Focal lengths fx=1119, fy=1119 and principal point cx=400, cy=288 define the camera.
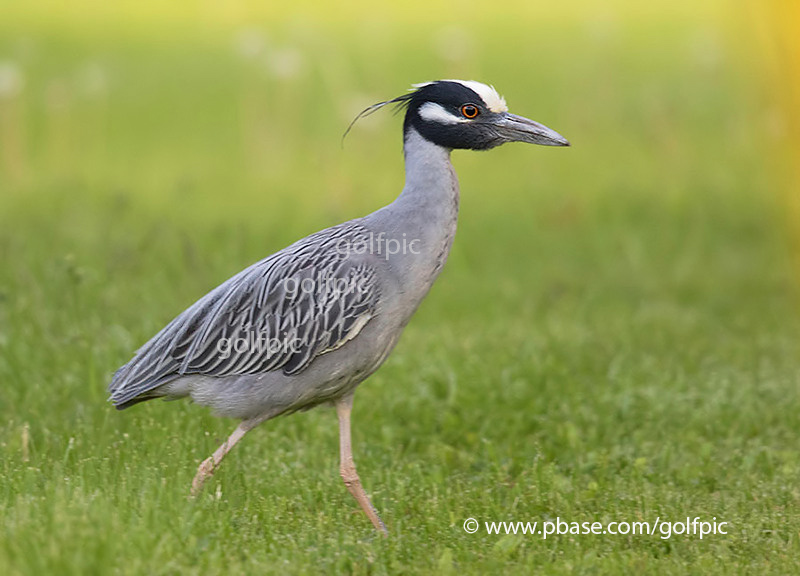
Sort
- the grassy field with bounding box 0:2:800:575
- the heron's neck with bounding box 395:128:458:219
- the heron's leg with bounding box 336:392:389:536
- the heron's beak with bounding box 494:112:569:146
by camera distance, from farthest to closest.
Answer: the heron's beak with bounding box 494:112:569:146, the heron's neck with bounding box 395:128:458:219, the heron's leg with bounding box 336:392:389:536, the grassy field with bounding box 0:2:800:575

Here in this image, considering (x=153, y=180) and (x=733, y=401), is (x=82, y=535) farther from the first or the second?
(x=153, y=180)

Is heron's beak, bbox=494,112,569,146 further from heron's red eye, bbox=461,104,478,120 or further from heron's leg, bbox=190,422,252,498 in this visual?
heron's leg, bbox=190,422,252,498

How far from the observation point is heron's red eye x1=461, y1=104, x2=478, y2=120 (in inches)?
244

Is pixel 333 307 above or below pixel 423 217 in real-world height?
below

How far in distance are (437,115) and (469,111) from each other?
0.18m

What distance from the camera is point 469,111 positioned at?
20.4 ft

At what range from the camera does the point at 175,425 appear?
22.1ft

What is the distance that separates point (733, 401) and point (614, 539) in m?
2.71

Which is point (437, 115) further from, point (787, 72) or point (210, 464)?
point (787, 72)

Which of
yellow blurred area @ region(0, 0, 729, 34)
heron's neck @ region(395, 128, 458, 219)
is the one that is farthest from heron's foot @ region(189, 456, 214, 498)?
yellow blurred area @ region(0, 0, 729, 34)

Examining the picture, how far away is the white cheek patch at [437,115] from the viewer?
6172 millimetres

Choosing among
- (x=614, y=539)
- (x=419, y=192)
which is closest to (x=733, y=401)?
(x=614, y=539)

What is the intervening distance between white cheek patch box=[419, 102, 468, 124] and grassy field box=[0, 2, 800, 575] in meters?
2.10

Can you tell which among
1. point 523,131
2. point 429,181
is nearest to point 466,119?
point 523,131
